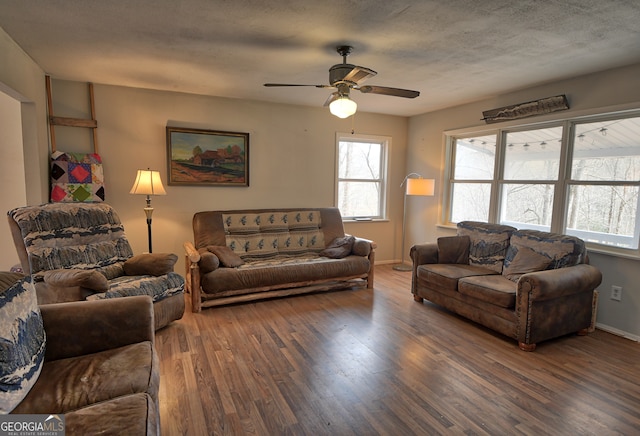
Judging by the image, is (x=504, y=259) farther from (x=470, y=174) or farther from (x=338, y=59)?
(x=338, y=59)

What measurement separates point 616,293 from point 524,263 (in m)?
0.83

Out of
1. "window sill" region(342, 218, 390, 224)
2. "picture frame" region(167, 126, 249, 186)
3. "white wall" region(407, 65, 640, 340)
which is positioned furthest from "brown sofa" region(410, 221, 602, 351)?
"picture frame" region(167, 126, 249, 186)

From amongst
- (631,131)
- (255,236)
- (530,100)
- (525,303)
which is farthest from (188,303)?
(631,131)

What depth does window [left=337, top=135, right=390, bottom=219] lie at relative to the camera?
5281mm

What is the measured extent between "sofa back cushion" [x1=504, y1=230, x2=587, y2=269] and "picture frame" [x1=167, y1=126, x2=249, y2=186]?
325 cm

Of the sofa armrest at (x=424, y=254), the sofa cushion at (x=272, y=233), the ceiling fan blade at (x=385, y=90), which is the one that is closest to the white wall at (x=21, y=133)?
the sofa cushion at (x=272, y=233)

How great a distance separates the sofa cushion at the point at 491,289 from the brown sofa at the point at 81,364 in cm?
262

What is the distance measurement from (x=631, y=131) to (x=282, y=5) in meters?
3.25

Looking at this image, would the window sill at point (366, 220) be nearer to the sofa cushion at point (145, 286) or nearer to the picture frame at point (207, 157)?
the picture frame at point (207, 157)

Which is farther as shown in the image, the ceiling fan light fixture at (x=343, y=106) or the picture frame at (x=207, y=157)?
the picture frame at (x=207, y=157)

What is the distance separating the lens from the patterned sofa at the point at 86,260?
2.49 meters

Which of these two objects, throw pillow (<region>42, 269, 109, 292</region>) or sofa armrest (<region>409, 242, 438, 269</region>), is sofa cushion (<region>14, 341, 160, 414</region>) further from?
sofa armrest (<region>409, 242, 438, 269</region>)

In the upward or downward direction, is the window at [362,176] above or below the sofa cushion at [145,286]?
above

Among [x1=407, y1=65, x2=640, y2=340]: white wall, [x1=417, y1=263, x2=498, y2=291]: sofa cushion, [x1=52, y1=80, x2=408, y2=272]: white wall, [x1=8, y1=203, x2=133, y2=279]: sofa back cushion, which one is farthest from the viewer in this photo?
[x1=52, y1=80, x2=408, y2=272]: white wall
